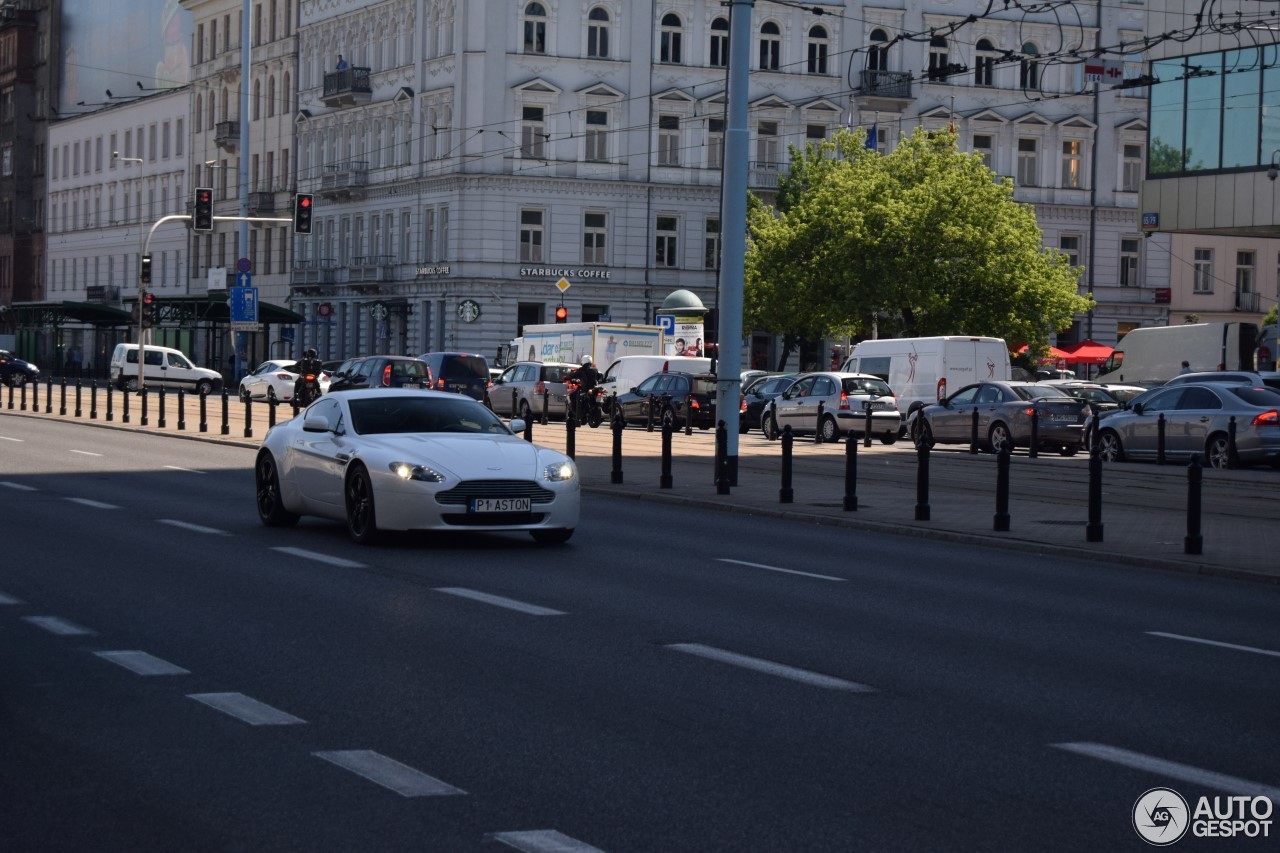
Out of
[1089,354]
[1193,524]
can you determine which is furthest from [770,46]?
[1193,524]

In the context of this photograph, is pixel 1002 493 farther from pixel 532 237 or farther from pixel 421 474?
pixel 532 237

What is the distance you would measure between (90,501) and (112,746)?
1394cm

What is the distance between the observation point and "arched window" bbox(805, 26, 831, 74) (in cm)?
7975

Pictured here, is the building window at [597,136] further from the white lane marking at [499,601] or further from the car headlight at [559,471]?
the white lane marking at [499,601]

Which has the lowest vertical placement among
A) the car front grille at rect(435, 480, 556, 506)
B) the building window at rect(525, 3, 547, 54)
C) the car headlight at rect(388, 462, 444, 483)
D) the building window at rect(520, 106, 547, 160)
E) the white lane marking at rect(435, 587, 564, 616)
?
the white lane marking at rect(435, 587, 564, 616)

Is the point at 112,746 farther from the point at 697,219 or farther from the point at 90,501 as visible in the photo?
the point at 697,219

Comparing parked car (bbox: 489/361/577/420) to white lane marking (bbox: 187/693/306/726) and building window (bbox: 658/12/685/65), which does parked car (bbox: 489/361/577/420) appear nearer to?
building window (bbox: 658/12/685/65)

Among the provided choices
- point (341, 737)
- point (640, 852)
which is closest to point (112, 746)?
point (341, 737)

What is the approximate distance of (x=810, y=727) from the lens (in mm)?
8445

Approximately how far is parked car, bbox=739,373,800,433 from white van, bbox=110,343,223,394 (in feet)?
102

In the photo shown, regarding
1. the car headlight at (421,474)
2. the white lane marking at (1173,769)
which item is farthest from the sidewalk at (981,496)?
the white lane marking at (1173,769)

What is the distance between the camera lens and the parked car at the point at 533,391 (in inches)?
2026

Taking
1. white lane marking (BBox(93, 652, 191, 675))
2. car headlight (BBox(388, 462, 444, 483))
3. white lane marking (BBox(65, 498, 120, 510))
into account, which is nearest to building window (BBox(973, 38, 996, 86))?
white lane marking (BBox(65, 498, 120, 510))

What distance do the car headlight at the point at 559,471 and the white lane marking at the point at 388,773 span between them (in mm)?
8876
